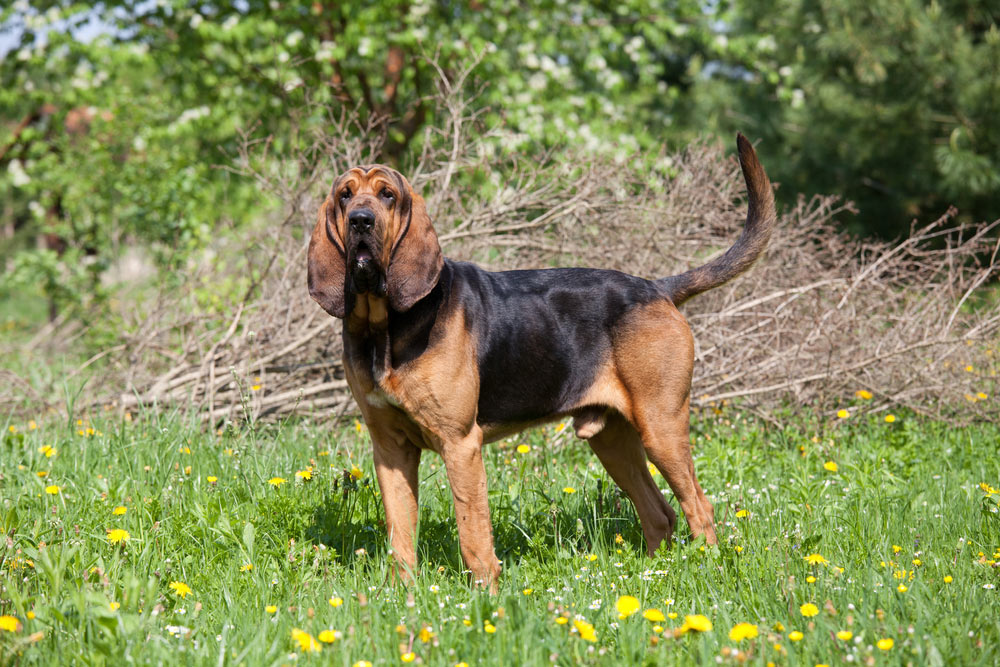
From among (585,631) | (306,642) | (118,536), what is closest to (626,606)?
(585,631)

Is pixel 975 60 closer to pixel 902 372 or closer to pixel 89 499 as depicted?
pixel 902 372

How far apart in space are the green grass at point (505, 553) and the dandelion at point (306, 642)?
33 mm

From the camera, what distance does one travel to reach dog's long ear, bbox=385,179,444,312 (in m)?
3.58

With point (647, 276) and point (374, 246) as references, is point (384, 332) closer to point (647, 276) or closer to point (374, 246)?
point (374, 246)

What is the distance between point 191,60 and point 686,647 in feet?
31.6

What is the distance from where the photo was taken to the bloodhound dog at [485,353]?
3.62 metres

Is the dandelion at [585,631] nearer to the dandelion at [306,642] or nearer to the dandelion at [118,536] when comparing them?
the dandelion at [306,642]

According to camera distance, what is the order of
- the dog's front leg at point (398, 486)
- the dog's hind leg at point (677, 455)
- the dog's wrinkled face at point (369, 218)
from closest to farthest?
the dog's wrinkled face at point (369, 218)
the dog's front leg at point (398, 486)
the dog's hind leg at point (677, 455)

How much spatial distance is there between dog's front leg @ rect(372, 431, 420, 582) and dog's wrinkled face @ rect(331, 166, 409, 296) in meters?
0.70

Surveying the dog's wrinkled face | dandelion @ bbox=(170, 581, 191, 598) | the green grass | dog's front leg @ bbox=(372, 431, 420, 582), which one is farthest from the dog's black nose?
dandelion @ bbox=(170, 581, 191, 598)

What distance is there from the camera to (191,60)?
10477 millimetres

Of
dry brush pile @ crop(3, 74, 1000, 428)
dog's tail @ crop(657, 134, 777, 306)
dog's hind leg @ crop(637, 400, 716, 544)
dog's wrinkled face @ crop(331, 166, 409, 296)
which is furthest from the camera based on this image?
dry brush pile @ crop(3, 74, 1000, 428)

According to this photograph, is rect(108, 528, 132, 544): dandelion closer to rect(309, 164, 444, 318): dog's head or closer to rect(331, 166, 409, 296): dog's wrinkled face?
rect(309, 164, 444, 318): dog's head

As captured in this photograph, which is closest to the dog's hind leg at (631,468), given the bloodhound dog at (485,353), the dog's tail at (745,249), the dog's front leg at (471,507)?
the bloodhound dog at (485,353)
